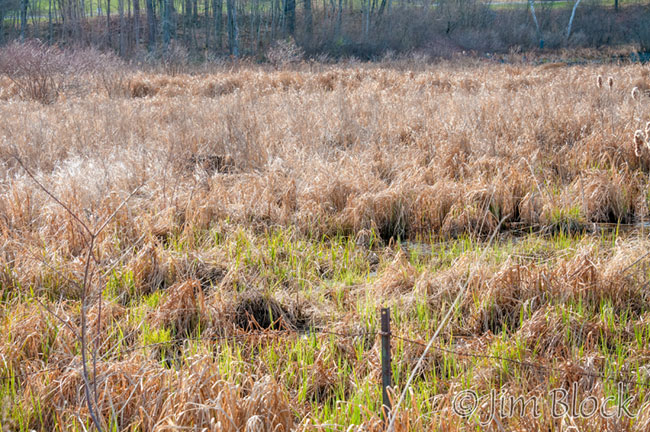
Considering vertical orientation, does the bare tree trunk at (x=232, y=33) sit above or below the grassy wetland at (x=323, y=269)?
above

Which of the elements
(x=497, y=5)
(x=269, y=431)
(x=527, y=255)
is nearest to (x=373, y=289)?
(x=527, y=255)

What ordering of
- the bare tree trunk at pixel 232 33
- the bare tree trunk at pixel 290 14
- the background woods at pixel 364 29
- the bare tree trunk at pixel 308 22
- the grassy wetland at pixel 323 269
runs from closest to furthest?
the grassy wetland at pixel 323 269 < the bare tree trunk at pixel 232 33 < the background woods at pixel 364 29 < the bare tree trunk at pixel 308 22 < the bare tree trunk at pixel 290 14

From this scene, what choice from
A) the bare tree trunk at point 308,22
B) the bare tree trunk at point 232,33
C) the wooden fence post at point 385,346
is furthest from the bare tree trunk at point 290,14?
the wooden fence post at point 385,346

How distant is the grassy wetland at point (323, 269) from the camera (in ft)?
7.23

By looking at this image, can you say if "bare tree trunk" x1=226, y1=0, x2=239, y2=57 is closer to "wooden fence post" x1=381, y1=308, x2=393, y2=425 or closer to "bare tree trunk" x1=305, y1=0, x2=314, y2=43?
"bare tree trunk" x1=305, y1=0, x2=314, y2=43

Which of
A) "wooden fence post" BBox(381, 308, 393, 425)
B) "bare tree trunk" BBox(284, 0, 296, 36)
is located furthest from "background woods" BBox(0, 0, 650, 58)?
"wooden fence post" BBox(381, 308, 393, 425)

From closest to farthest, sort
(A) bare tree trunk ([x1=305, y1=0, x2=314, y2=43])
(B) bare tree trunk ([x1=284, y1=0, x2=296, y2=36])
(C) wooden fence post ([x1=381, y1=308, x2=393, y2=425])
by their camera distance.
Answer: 1. (C) wooden fence post ([x1=381, y1=308, x2=393, y2=425])
2. (A) bare tree trunk ([x1=305, y1=0, x2=314, y2=43])
3. (B) bare tree trunk ([x1=284, y1=0, x2=296, y2=36])

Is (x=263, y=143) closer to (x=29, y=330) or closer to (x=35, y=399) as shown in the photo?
(x=29, y=330)

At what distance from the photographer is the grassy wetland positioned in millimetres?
2205

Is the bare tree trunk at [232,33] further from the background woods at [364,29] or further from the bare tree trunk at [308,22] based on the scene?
the bare tree trunk at [308,22]

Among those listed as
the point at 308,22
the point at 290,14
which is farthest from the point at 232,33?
the point at 308,22

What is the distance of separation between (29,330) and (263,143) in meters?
3.91

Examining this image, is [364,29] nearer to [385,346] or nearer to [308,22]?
[308,22]

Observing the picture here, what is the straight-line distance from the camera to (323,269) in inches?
149
